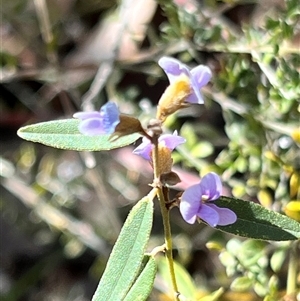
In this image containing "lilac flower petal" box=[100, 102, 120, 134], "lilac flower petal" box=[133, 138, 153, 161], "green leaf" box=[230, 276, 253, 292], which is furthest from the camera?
"green leaf" box=[230, 276, 253, 292]

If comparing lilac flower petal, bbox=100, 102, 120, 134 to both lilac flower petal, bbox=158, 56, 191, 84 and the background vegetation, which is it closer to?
lilac flower petal, bbox=158, 56, 191, 84

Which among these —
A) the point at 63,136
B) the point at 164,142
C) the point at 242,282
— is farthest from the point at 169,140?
the point at 242,282

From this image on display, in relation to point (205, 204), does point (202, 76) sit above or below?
above

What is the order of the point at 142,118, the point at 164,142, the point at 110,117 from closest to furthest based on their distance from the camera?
1. the point at 110,117
2. the point at 164,142
3. the point at 142,118

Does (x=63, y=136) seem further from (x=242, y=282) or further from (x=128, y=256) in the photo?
(x=242, y=282)

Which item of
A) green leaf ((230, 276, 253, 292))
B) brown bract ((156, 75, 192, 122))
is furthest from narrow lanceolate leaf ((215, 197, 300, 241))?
green leaf ((230, 276, 253, 292))

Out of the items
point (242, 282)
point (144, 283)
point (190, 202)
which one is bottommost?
point (242, 282)

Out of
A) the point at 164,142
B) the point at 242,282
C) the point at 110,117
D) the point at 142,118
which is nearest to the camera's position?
the point at 110,117

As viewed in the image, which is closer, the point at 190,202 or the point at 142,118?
the point at 190,202
